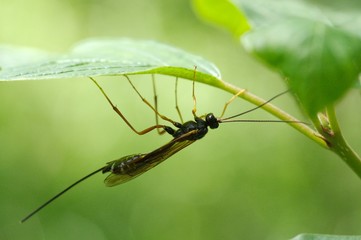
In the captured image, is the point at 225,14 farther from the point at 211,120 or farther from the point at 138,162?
the point at 138,162

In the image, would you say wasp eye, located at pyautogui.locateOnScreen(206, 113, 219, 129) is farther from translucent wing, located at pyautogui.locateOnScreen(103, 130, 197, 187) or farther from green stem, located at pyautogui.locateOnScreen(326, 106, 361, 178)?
green stem, located at pyautogui.locateOnScreen(326, 106, 361, 178)

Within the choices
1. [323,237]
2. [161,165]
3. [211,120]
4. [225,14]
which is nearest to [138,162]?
[211,120]

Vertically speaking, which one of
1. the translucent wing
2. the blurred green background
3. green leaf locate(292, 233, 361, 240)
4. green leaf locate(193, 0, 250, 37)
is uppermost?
the blurred green background

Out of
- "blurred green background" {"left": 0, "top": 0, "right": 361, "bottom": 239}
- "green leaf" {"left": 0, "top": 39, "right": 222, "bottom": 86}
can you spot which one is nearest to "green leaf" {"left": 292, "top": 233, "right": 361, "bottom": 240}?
"green leaf" {"left": 0, "top": 39, "right": 222, "bottom": 86}

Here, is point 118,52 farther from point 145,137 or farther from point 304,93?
point 145,137

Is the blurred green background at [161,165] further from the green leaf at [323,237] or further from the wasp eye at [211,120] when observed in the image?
the green leaf at [323,237]
